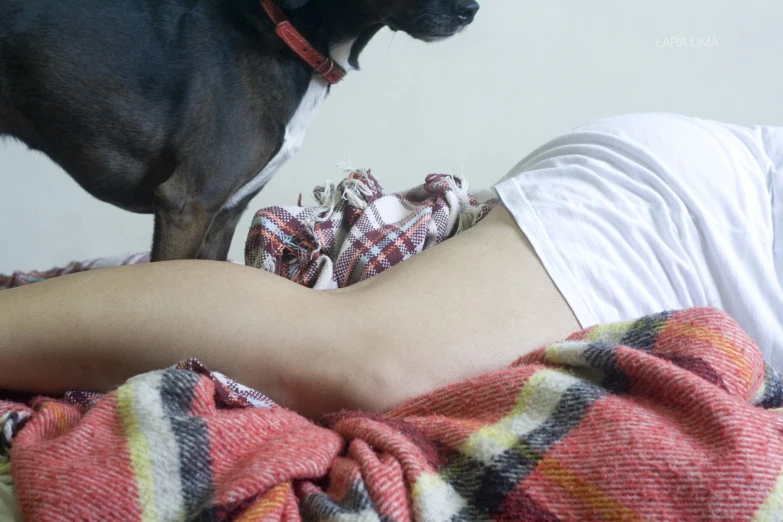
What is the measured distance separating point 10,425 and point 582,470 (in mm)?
376

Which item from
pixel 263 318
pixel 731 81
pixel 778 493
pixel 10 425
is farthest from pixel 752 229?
pixel 731 81

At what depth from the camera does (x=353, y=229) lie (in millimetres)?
731

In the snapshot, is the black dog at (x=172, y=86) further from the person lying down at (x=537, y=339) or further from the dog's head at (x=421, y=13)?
the person lying down at (x=537, y=339)

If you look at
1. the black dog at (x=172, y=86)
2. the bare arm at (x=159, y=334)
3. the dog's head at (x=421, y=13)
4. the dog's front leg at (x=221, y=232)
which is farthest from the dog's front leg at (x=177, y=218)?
the bare arm at (x=159, y=334)

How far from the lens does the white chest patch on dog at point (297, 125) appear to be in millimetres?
1123

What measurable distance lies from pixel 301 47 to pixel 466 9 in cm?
31

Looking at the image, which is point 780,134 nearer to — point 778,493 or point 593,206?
point 593,206

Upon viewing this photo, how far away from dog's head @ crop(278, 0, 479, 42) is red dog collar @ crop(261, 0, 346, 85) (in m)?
0.10

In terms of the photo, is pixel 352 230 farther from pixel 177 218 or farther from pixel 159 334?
pixel 177 218

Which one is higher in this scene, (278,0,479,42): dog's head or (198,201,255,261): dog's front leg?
(278,0,479,42): dog's head

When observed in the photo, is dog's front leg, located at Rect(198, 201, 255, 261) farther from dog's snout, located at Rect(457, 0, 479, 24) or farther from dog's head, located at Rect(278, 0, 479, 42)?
dog's snout, located at Rect(457, 0, 479, 24)

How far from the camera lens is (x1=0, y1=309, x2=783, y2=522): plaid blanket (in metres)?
0.32

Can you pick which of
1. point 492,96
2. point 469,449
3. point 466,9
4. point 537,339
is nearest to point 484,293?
point 537,339

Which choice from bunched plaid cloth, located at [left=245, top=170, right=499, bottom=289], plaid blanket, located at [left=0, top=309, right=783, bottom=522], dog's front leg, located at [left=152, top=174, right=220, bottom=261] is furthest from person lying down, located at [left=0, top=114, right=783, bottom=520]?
dog's front leg, located at [left=152, top=174, right=220, bottom=261]
